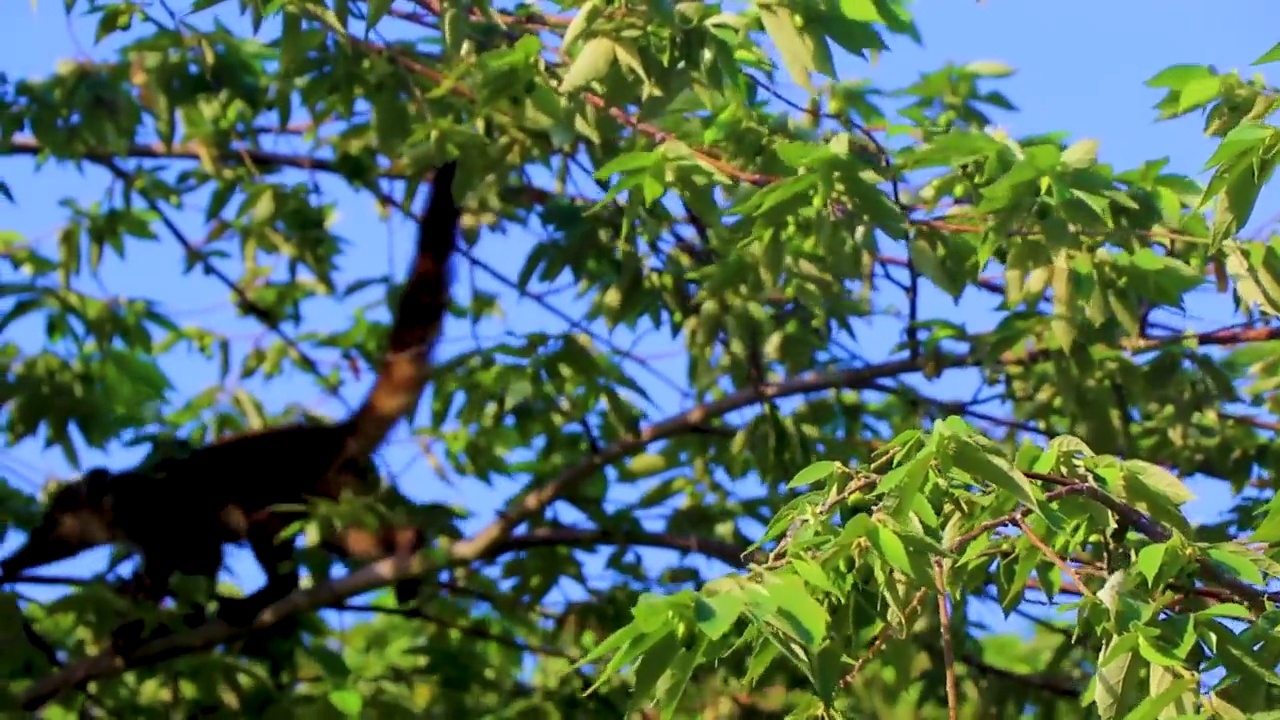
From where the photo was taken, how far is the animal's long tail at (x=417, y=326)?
4234 mm

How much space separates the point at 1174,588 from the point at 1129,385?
1767 mm

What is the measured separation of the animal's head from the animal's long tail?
960 mm

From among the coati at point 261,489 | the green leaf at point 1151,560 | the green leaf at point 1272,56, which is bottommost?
the green leaf at point 1151,560

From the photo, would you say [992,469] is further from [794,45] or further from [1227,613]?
[794,45]

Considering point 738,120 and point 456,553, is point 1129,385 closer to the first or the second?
point 738,120

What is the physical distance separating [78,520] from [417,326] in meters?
1.41

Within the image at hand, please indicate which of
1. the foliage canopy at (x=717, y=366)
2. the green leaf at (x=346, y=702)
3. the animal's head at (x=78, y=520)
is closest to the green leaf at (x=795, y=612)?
the foliage canopy at (x=717, y=366)

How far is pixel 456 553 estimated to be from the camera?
13.2 ft

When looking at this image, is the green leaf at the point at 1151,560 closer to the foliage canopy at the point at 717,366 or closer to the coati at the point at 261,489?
the foliage canopy at the point at 717,366

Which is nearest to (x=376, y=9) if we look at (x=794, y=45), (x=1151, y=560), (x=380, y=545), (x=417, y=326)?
(x=794, y=45)

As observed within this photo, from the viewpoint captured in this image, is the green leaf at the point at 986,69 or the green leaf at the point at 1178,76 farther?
the green leaf at the point at 986,69

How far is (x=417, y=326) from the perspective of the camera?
439 centimetres

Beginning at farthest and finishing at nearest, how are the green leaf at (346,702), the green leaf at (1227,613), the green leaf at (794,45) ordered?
the green leaf at (346,702), the green leaf at (794,45), the green leaf at (1227,613)

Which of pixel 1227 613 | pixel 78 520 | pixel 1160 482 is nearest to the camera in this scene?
pixel 1227 613
